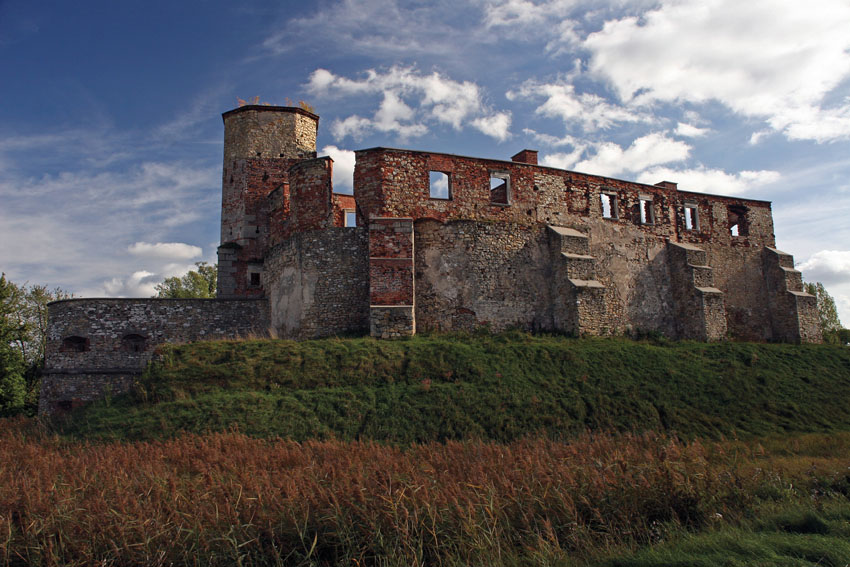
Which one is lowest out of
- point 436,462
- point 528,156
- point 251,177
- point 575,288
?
point 436,462

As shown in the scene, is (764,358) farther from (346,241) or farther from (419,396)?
(346,241)

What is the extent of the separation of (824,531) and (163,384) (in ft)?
46.9

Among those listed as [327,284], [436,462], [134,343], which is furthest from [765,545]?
[134,343]

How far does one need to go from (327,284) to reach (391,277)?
8.09 ft

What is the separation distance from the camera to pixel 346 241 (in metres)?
19.3

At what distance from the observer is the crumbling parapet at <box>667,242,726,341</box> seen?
74.1 feet

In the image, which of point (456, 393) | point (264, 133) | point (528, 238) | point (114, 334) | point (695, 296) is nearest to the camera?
point (456, 393)

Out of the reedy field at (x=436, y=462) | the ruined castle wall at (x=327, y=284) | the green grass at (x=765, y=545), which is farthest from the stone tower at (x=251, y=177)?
the green grass at (x=765, y=545)

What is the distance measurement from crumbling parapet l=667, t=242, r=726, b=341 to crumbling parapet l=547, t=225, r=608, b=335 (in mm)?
5068

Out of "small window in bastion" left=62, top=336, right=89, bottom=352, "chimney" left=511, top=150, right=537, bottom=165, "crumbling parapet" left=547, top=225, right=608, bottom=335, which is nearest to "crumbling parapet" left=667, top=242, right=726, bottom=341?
"crumbling parapet" left=547, top=225, right=608, bottom=335

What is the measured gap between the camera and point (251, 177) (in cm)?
2358

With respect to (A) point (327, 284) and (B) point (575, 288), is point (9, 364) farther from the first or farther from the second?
(B) point (575, 288)

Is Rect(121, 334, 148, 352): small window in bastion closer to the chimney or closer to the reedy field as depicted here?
the reedy field

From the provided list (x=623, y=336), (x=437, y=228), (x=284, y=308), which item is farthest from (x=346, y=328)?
(x=623, y=336)
